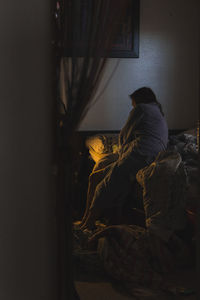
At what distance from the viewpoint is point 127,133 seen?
309cm

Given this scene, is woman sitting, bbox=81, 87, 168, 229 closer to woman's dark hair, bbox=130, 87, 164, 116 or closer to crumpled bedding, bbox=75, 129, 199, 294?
woman's dark hair, bbox=130, 87, 164, 116

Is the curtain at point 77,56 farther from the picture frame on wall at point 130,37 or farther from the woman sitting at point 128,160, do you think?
the picture frame on wall at point 130,37

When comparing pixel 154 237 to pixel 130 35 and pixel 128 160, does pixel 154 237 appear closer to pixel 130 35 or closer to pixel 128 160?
pixel 128 160

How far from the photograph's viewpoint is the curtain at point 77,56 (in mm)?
1309

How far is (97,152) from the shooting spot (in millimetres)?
3545

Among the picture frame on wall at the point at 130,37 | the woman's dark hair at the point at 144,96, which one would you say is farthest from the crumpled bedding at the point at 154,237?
the picture frame on wall at the point at 130,37

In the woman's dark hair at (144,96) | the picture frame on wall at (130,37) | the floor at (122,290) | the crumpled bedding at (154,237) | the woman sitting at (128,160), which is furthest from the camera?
the picture frame on wall at (130,37)

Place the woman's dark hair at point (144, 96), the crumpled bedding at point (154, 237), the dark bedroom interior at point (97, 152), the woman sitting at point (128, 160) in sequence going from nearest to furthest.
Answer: the dark bedroom interior at point (97, 152), the crumpled bedding at point (154, 237), the woman sitting at point (128, 160), the woman's dark hair at point (144, 96)

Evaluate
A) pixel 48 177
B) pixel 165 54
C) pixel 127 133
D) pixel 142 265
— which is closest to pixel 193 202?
pixel 142 265

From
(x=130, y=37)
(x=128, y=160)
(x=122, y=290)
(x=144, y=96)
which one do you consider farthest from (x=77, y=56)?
(x=130, y=37)

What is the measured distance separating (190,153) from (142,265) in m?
1.31

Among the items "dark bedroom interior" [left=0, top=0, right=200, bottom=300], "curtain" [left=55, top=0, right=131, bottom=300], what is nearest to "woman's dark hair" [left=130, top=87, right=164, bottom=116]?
"dark bedroom interior" [left=0, top=0, right=200, bottom=300]

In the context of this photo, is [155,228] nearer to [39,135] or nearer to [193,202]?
[193,202]

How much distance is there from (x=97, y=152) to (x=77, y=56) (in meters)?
2.25
